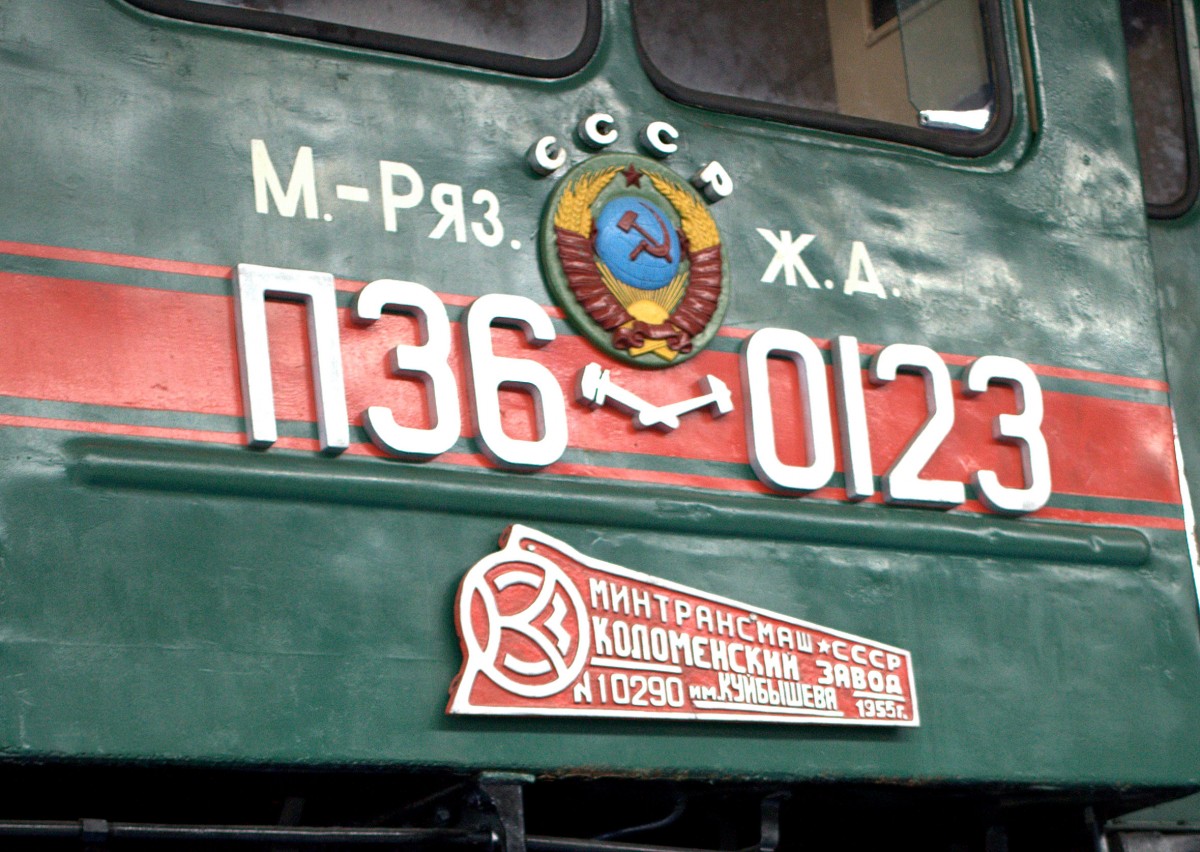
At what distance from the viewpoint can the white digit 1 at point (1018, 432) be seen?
412cm

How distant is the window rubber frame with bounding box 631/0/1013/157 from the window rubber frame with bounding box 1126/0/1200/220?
0.67 m

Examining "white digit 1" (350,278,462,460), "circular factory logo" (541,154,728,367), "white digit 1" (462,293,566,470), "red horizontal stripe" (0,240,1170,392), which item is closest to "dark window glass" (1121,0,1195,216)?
"red horizontal stripe" (0,240,1170,392)

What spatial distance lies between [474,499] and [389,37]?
36.0 inches

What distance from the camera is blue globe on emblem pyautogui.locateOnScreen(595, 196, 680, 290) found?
152 inches

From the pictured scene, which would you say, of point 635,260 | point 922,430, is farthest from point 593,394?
point 922,430

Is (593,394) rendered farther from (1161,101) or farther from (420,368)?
(1161,101)

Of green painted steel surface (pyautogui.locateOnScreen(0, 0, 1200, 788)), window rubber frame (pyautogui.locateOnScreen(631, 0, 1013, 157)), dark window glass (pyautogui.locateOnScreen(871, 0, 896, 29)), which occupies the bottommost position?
green painted steel surface (pyautogui.locateOnScreen(0, 0, 1200, 788))

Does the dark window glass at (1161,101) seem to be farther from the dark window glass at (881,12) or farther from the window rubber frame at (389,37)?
the window rubber frame at (389,37)

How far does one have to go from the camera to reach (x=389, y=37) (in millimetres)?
3760

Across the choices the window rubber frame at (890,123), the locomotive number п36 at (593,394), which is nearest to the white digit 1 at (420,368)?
the locomotive number п36 at (593,394)

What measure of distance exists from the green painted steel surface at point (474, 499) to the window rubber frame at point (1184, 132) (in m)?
0.52

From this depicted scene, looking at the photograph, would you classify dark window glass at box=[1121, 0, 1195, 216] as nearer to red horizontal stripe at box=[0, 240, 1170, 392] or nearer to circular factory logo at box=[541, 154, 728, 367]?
red horizontal stripe at box=[0, 240, 1170, 392]

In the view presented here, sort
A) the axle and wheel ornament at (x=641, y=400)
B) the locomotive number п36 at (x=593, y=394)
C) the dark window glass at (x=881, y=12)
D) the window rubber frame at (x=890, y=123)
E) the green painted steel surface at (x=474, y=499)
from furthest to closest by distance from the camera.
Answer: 1. the dark window glass at (x=881, y=12)
2. the window rubber frame at (x=890, y=123)
3. the axle and wheel ornament at (x=641, y=400)
4. the locomotive number п36 at (x=593, y=394)
5. the green painted steel surface at (x=474, y=499)

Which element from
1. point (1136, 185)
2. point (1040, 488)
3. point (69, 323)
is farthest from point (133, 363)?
point (1136, 185)
